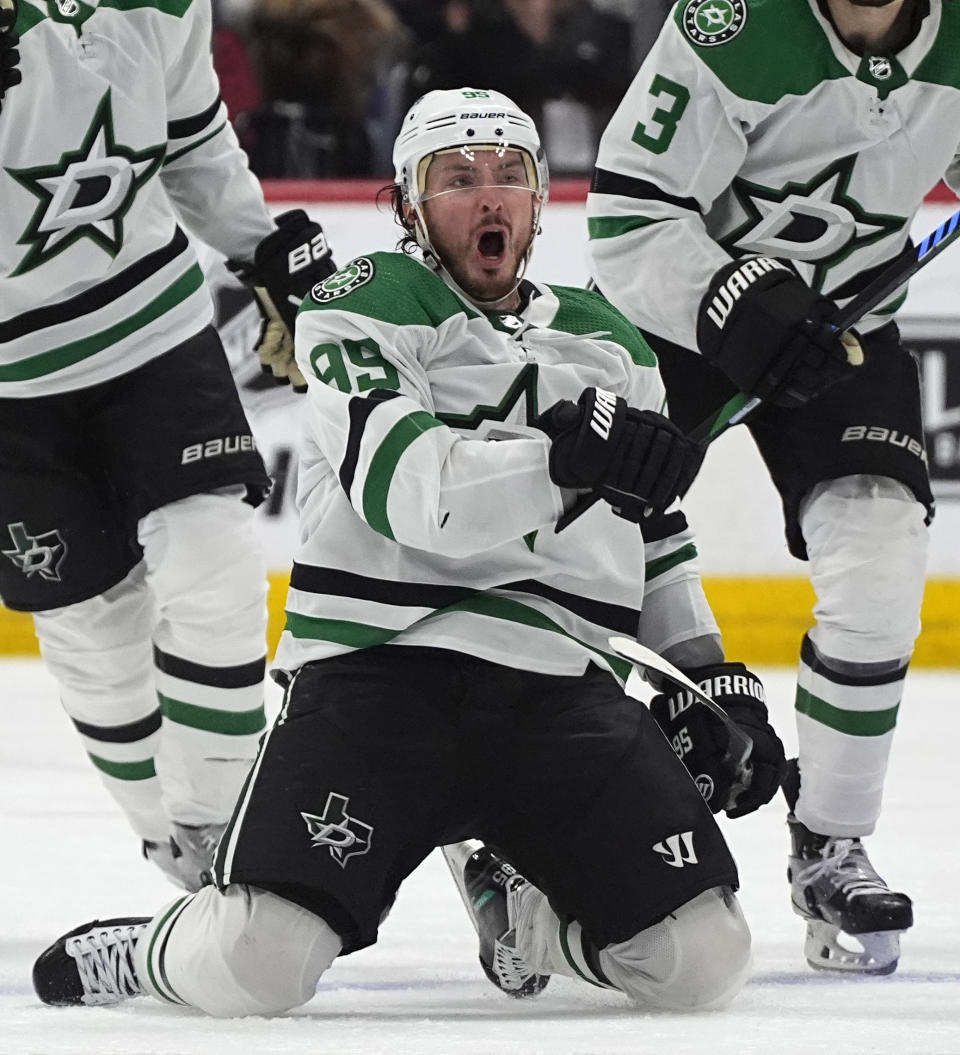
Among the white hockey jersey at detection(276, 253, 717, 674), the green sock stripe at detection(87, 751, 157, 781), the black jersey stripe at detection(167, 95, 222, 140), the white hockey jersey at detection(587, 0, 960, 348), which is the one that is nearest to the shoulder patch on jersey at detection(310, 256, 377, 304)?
the white hockey jersey at detection(276, 253, 717, 674)

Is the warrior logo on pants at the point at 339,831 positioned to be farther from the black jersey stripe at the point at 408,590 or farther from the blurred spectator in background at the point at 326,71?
the blurred spectator in background at the point at 326,71

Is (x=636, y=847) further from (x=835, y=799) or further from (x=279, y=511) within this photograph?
(x=279, y=511)

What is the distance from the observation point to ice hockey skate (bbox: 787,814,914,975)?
7.59 ft

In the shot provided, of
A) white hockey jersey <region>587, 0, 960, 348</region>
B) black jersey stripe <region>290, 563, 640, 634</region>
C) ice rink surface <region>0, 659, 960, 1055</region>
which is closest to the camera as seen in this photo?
ice rink surface <region>0, 659, 960, 1055</region>

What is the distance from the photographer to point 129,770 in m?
2.80

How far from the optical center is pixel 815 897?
243 cm

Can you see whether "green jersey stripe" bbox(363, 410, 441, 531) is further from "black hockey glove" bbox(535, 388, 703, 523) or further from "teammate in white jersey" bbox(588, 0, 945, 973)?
"teammate in white jersey" bbox(588, 0, 945, 973)

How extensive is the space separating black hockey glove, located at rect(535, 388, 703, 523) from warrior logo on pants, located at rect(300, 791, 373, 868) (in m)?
0.37

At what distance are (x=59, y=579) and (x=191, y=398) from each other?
11.3 inches

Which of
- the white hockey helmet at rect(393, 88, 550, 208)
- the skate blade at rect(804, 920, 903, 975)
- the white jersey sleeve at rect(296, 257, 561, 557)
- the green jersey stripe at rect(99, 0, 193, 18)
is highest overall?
the white hockey helmet at rect(393, 88, 550, 208)

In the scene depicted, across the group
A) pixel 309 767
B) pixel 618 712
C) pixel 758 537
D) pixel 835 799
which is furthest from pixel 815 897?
pixel 758 537

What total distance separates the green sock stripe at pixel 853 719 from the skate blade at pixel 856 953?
241 mm

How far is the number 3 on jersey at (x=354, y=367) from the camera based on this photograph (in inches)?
75.7

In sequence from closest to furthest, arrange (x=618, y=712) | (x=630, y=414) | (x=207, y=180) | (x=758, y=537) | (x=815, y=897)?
1. (x=630, y=414)
2. (x=618, y=712)
3. (x=815, y=897)
4. (x=207, y=180)
5. (x=758, y=537)
